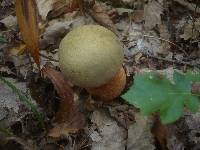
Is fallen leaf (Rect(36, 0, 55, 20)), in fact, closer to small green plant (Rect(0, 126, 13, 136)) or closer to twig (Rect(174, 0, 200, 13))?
twig (Rect(174, 0, 200, 13))

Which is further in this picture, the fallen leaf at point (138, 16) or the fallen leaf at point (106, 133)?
the fallen leaf at point (138, 16)


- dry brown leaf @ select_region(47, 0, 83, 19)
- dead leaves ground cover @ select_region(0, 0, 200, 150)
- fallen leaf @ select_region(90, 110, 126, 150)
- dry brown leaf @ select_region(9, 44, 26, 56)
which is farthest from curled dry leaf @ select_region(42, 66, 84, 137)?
dry brown leaf @ select_region(47, 0, 83, 19)

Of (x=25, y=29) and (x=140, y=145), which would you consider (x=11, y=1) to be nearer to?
(x=25, y=29)

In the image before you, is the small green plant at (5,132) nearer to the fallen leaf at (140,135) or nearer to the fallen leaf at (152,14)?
the fallen leaf at (140,135)

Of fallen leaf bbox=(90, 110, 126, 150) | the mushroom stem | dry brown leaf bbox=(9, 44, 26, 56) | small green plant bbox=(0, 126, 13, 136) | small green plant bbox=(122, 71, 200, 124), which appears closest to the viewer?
small green plant bbox=(122, 71, 200, 124)

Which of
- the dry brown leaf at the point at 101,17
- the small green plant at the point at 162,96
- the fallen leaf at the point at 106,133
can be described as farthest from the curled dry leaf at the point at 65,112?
the dry brown leaf at the point at 101,17
